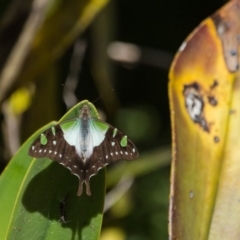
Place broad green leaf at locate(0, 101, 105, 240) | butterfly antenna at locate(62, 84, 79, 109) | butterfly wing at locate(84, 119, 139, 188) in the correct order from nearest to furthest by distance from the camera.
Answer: broad green leaf at locate(0, 101, 105, 240) → butterfly wing at locate(84, 119, 139, 188) → butterfly antenna at locate(62, 84, 79, 109)

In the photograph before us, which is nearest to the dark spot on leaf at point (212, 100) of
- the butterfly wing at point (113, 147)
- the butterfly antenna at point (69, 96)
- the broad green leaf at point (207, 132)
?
the broad green leaf at point (207, 132)

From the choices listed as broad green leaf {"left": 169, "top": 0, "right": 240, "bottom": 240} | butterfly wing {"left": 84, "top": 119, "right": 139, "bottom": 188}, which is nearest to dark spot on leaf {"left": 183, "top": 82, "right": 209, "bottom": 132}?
broad green leaf {"left": 169, "top": 0, "right": 240, "bottom": 240}

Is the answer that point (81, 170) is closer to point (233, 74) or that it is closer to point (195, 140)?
point (195, 140)

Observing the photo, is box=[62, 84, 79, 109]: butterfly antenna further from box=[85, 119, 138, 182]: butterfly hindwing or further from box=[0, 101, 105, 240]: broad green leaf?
box=[0, 101, 105, 240]: broad green leaf

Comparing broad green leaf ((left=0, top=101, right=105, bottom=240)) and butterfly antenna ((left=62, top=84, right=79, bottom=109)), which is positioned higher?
butterfly antenna ((left=62, top=84, right=79, bottom=109))

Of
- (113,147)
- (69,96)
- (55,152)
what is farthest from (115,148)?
(69,96)

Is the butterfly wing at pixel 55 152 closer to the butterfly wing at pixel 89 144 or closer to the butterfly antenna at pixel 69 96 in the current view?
the butterfly wing at pixel 89 144

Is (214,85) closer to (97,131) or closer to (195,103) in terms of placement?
(195,103)

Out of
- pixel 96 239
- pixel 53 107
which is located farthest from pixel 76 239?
pixel 53 107

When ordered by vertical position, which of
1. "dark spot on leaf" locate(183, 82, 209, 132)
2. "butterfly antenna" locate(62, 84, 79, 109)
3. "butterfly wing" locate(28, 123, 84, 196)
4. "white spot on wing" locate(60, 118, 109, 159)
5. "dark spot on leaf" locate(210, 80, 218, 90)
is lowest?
"butterfly wing" locate(28, 123, 84, 196)
